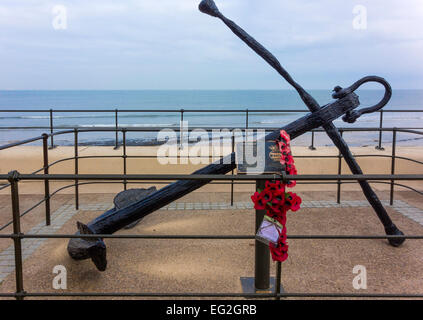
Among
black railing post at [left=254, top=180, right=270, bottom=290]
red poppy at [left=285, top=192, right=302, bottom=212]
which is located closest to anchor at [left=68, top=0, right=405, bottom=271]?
black railing post at [left=254, top=180, right=270, bottom=290]

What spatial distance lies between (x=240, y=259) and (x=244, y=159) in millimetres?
1299

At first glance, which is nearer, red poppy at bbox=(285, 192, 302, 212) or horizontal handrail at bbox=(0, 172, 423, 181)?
horizontal handrail at bbox=(0, 172, 423, 181)

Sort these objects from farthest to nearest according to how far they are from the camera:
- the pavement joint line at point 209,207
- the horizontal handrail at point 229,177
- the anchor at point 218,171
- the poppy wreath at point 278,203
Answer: the pavement joint line at point 209,207 < the anchor at point 218,171 < the poppy wreath at point 278,203 < the horizontal handrail at point 229,177

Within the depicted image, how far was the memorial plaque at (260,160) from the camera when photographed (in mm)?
2604

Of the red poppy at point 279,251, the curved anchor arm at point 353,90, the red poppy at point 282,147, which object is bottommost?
the red poppy at point 279,251

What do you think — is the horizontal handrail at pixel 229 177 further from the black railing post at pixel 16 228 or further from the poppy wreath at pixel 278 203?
the poppy wreath at pixel 278 203

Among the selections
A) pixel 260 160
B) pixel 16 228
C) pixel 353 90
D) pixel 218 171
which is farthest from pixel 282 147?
pixel 16 228

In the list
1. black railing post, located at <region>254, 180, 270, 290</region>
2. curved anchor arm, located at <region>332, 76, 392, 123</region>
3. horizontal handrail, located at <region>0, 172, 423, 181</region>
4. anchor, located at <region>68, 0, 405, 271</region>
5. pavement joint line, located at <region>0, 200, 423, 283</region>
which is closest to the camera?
horizontal handrail, located at <region>0, 172, 423, 181</region>

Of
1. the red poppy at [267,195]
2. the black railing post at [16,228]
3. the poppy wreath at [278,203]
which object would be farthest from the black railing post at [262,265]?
the black railing post at [16,228]

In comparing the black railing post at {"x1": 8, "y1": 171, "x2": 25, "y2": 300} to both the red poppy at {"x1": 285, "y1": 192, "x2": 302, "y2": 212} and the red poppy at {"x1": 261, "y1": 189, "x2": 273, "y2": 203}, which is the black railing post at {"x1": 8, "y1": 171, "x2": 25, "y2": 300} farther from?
the red poppy at {"x1": 285, "y1": 192, "x2": 302, "y2": 212}

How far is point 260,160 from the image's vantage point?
8.74 ft

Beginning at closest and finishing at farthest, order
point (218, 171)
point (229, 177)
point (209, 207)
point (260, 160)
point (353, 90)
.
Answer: point (229, 177) → point (260, 160) → point (218, 171) → point (353, 90) → point (209, 207)

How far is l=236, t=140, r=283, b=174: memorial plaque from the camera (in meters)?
2.60

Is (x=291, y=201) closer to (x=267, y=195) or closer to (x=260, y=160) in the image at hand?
(x=267, y=195)
